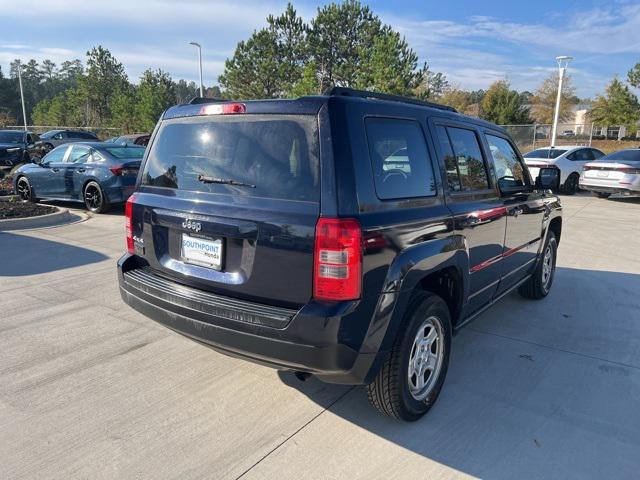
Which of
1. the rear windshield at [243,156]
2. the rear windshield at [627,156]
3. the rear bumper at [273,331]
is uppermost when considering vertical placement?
the rear windshield at [243,156]

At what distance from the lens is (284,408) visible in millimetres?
3090

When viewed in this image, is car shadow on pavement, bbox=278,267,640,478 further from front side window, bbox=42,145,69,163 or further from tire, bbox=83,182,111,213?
front side window, bbox=42,145,69,163

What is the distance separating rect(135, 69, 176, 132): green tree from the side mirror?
40.7 metres

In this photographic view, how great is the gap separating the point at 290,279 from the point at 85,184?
930 cm

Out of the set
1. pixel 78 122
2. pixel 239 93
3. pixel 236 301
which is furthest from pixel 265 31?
pixel 236 301

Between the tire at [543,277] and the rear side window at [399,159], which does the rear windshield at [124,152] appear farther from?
the rear side window at [399,159]

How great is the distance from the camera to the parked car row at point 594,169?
13727 millimetres

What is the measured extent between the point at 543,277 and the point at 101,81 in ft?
163

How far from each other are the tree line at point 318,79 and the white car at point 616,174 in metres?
17.6

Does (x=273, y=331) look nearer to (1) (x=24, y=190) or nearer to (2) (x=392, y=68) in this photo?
(1) (x=24, y=190)

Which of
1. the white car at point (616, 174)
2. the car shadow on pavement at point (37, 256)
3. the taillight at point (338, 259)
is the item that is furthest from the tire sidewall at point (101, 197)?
the white car at point (616, 174)

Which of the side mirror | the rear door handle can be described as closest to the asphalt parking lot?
the rear door handle

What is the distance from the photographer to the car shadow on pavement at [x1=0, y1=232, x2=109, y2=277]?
19.6ft

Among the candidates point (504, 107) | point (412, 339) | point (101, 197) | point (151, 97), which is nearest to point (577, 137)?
point (504, 107)
